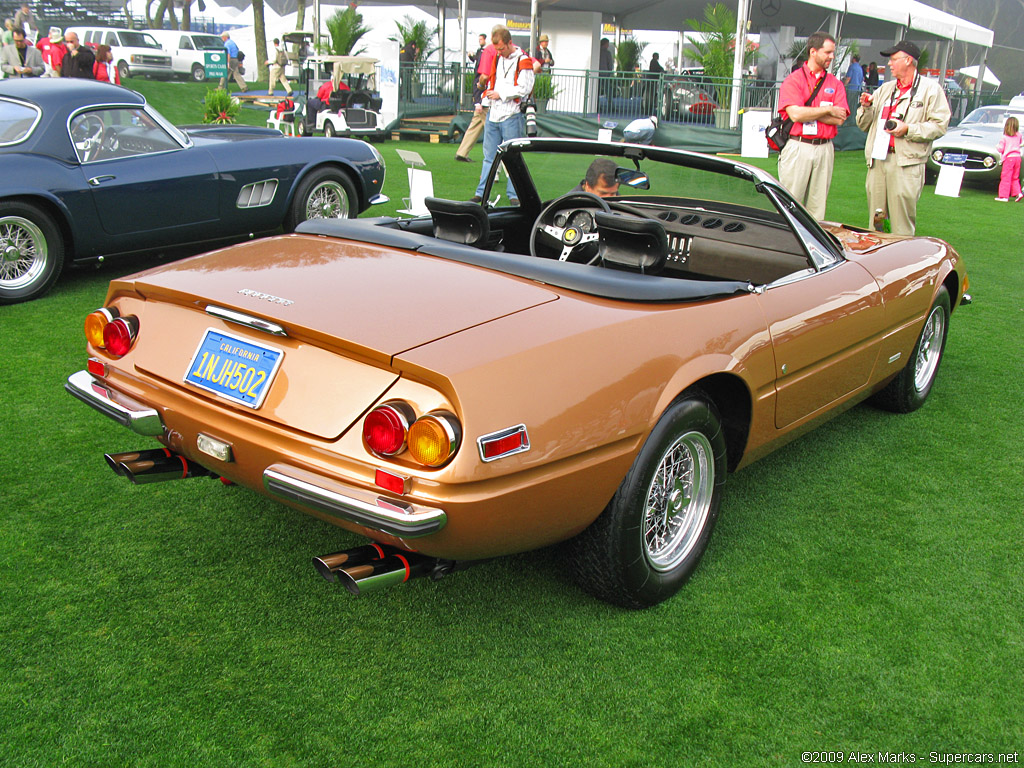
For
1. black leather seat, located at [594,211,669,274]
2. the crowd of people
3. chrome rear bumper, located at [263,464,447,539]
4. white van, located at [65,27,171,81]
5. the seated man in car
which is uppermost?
white van, located at [65,27,171,81]

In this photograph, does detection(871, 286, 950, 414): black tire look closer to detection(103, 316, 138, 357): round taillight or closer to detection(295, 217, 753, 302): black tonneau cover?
detection(295, 217, 753, 302): black tonneau cover

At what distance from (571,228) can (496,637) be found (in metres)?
1.77

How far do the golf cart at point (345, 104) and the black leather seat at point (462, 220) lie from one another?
15.2 metres

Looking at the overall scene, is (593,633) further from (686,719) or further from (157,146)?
(157,146)

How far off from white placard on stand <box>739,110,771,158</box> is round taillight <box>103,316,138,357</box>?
51.7 ft

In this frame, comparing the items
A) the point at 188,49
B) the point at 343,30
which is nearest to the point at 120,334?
the point at 343,30

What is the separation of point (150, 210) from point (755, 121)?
13664 millimetres

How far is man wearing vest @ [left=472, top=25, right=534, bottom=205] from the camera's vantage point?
9.95 m

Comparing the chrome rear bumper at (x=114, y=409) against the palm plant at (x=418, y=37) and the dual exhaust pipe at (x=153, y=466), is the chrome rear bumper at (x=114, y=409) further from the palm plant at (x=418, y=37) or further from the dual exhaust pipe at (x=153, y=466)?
the palm plant at (x=418, y=37)

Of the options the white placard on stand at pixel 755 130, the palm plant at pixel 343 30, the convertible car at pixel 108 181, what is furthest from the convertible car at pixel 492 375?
the palm plant at pixel 343 30

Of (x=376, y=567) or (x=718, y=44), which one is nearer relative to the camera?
(x=376, y=567)

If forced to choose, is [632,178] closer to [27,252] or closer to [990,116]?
[27,252]

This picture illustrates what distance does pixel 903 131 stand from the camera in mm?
7035

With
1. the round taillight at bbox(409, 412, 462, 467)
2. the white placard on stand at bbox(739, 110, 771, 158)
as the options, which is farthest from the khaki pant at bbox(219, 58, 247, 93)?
the round taillight at bbox(409, 412, 462, 467)
